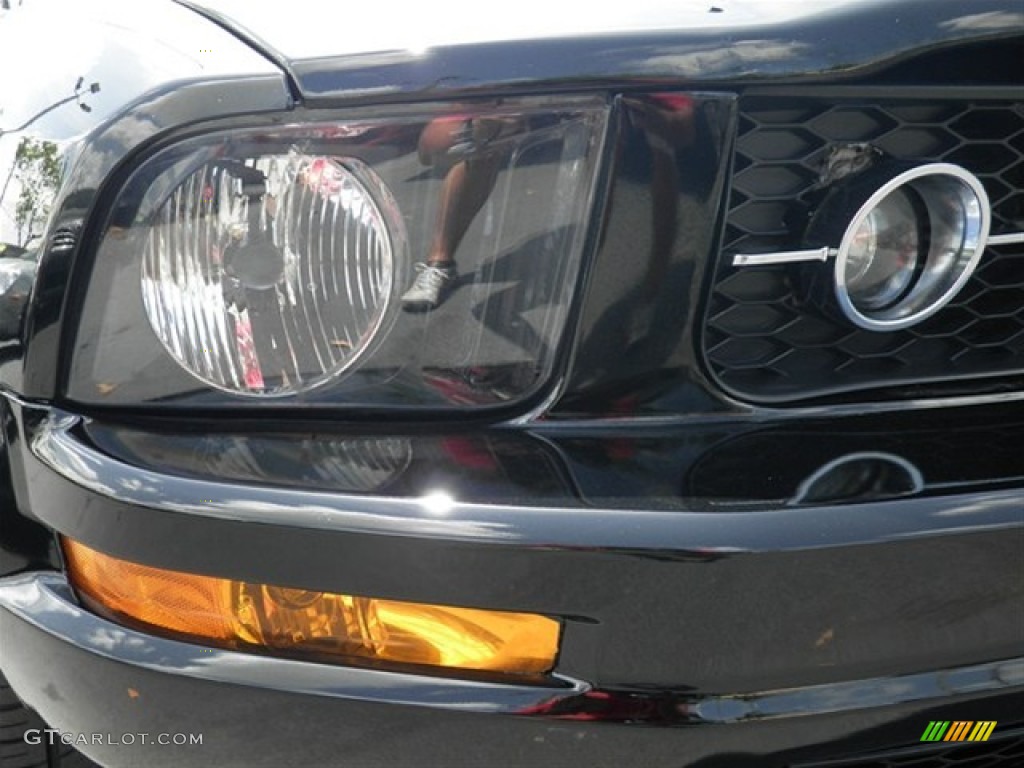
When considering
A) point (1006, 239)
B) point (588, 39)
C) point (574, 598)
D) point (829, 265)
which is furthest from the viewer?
point (1006, 239)

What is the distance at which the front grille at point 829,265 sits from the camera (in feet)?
5.02

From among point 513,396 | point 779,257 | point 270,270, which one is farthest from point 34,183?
point 779,257

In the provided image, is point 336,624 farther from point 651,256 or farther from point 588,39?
point 588,39

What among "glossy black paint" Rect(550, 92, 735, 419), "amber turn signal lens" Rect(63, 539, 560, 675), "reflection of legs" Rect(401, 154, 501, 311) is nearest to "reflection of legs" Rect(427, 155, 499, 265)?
"reflection of legs" Rect(401, 154, 501, 311)

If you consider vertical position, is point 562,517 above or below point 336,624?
above

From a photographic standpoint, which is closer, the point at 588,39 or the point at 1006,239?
the point at 588,39

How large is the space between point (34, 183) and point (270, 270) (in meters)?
0.36

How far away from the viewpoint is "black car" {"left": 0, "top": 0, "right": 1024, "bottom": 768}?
131 cm

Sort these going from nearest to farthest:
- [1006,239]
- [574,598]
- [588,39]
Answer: [574,598], [588,39], [1006,239]

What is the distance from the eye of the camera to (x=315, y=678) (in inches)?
52.3

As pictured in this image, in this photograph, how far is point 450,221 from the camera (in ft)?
4.77

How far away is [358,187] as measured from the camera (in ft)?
4.76

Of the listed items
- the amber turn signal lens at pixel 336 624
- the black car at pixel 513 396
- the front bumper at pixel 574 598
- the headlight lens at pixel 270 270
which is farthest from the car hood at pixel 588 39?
the amber turn signal lens at pixel 336 624

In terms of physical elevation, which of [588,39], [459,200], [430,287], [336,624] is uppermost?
[588,39]
